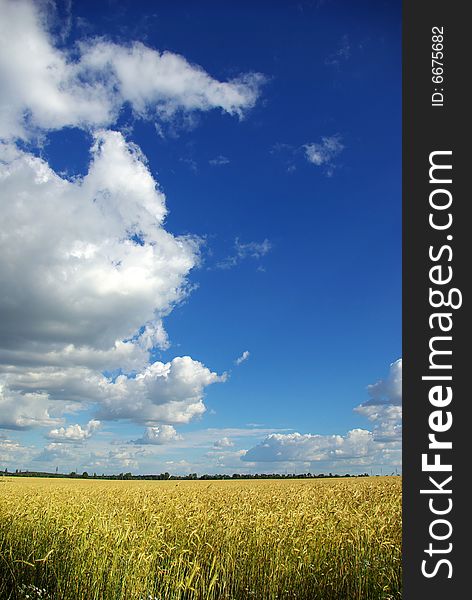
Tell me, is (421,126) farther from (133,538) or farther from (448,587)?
(133,538)

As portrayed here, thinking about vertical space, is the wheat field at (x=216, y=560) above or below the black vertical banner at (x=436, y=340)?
below

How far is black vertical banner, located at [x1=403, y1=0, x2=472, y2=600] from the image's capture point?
5.30m

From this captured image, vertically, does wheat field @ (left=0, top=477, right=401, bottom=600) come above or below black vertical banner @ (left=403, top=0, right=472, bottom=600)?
below

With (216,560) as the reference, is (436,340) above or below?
above

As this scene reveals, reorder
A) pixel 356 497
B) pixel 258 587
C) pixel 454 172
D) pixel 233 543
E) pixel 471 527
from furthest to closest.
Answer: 1. pixel 356 497
2. pixel 233 543
3. pixel 258 587
4. pixel 454 172
5. pixel 471 527

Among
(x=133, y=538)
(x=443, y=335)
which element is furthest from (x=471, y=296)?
Answer: (x=133, y=538)

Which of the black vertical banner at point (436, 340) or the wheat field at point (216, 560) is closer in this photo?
the black vertical banner at point (436, 340)

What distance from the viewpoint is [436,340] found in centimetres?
544

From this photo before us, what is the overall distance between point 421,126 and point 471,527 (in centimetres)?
425

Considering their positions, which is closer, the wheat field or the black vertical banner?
the black vertical banner

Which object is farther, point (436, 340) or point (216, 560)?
point (216, 560)

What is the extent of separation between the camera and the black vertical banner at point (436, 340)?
5305 millimetres

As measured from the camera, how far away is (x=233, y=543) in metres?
9.10

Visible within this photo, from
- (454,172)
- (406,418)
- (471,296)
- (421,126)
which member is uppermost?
(421,126)
